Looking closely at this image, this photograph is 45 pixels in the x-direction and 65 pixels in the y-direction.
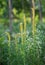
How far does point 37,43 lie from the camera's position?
563 centimetres

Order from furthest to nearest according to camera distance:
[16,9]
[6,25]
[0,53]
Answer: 1. [6,25]
2. [16,9]
3. [0,53]

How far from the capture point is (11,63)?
19.1ft

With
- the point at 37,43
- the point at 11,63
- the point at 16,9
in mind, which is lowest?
the point at 11,63

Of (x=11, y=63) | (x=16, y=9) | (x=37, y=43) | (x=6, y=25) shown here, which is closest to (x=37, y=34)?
(x=37, y=43)

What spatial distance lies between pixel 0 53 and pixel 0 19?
13.6 meters

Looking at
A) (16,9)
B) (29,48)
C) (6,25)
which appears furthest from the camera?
(6,25)

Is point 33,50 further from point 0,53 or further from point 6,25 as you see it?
point 6,25

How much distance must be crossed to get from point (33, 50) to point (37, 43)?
0.51 ft

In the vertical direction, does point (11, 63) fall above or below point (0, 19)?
below

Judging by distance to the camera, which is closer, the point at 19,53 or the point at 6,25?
the point at 19,53

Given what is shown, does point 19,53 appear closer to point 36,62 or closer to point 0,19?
point 36,62

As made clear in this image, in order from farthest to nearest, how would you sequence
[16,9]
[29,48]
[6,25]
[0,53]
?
[6,25] < [16,9] < [0,53] < [29,48]

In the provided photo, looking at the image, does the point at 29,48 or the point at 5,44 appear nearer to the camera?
the point at 29,48

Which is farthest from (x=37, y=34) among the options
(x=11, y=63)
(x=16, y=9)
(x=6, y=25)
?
(x=6, y=25)
